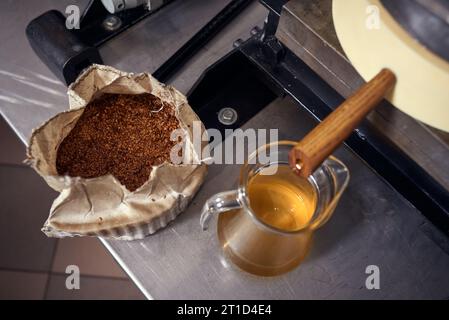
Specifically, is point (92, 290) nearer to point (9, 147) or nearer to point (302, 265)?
point (9, 147)

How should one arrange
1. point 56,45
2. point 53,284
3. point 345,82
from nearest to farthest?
point 345,82 < point 56,45 < point 53,284

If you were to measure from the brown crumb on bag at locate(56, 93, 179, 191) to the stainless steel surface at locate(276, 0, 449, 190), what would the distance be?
0.18 meters

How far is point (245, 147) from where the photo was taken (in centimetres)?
65

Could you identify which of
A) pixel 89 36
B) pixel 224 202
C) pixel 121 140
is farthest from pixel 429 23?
pixel 89 36

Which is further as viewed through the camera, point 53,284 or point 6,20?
point 53,284

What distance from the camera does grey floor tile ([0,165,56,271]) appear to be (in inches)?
44.4

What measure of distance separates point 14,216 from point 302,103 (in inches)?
33.3

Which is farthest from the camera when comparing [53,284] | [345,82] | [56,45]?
[53,284]

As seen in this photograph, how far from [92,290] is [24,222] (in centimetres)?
23

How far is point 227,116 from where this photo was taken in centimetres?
64

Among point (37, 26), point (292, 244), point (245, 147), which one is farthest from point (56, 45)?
point (292, 244)

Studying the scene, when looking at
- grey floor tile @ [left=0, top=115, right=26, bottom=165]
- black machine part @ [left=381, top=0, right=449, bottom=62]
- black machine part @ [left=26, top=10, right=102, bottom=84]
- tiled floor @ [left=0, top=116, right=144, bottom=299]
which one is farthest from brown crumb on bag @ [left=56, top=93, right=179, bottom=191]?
grey floor tile @ [left=0, top=115, right=26, bottom=165]

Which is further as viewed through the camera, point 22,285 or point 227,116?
point 22,285
